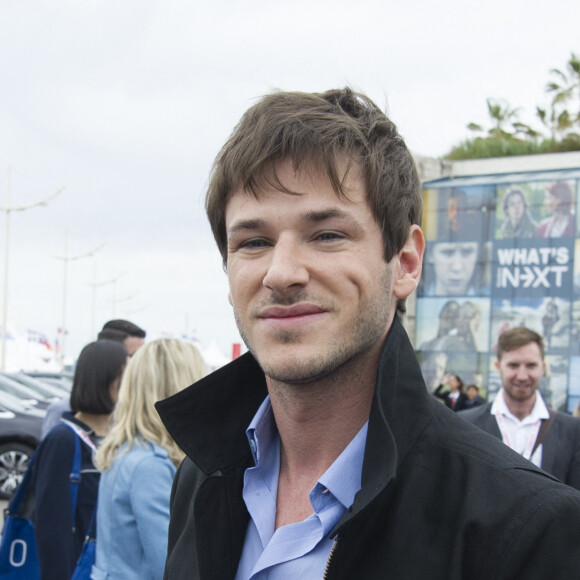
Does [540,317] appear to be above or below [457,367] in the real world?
above

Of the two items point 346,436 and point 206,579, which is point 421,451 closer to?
point 346,436

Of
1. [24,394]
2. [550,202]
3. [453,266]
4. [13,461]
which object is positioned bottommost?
[13,461]

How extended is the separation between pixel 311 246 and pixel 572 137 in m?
34.1

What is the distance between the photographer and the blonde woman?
11.5 ft

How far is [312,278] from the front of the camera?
64.3 inches

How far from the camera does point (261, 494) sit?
1.83 meters

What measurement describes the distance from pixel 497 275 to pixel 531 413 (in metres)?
25.1

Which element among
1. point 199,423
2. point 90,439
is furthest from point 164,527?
point 199,423

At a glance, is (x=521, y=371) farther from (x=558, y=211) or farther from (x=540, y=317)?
(x=558, y=211)

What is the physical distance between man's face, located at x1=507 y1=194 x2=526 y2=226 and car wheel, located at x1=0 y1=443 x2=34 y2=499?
69.6ft

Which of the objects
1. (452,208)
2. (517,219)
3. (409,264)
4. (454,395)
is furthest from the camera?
(452,208)

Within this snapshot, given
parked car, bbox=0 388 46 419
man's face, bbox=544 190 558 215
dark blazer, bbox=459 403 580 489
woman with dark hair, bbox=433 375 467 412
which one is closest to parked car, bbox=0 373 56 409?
parked car, bbox=0 388 46 419

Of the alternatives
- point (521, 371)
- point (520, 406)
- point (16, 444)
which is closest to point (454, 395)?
point (16, 444)

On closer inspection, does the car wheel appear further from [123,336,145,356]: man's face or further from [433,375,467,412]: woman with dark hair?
[433,375,467,412]: woman with dark hair
